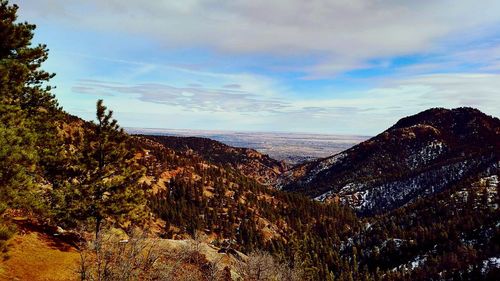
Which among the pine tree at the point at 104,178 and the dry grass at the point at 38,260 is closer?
the dry grass at the point at 38,260

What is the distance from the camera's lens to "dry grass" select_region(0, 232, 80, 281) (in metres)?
30.7

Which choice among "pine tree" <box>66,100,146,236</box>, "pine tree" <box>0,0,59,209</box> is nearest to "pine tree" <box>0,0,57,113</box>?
"pine tree" <box>0,0,59,209</box>

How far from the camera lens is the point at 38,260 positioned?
33.9 metres

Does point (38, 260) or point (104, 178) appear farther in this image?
point (104, 178)

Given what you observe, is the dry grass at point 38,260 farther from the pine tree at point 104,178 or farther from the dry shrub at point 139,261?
the pine tree at point 104,178

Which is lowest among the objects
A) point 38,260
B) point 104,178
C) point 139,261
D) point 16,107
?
point 38,260

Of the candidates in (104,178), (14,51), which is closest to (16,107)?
(14,51)

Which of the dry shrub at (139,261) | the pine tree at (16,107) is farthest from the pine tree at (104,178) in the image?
the pine tree at (16,107)

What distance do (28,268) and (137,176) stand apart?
1268 centimetres

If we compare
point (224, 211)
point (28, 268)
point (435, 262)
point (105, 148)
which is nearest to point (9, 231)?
point (28, 268)

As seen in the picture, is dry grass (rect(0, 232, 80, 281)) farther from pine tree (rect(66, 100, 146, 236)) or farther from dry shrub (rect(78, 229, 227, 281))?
pine tree (rect(66, 100, 146, 236))

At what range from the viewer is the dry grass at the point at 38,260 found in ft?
101

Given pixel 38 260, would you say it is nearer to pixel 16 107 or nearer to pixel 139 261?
pixel 139 261

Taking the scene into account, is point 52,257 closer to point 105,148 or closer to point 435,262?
point 105,148
